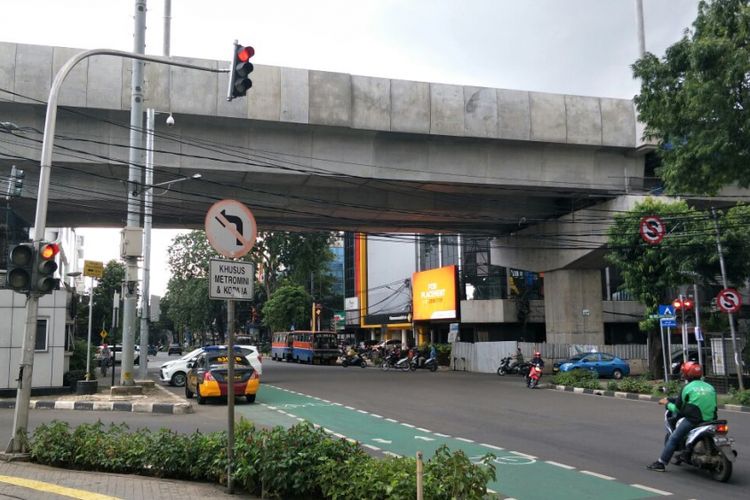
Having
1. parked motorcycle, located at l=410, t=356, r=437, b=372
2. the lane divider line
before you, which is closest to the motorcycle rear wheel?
the lane divider line

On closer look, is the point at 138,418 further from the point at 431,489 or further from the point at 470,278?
the point at 470,278

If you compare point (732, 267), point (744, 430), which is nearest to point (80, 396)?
point (744, 430)

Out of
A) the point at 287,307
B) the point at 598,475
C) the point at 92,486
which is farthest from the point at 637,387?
the point at 287,307

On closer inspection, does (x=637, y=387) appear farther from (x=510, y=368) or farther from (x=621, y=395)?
(x=510, y=368)

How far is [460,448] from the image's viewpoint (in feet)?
35.2

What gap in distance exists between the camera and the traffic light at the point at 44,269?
9.24 m

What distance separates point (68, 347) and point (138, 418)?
33.8ft

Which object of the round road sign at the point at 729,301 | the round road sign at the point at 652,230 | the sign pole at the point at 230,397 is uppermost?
the round road sign at the point at 652,230

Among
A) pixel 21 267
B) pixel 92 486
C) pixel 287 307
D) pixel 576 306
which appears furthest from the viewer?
pixel 287 307

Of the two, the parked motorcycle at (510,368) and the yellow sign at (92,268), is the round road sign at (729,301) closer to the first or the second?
the parked motorcycle at (510,368)

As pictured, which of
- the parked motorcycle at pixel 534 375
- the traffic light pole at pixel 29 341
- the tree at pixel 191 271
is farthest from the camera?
the tree at pixel 191 271

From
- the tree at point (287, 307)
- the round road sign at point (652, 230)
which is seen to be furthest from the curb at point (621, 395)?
the tree at point (287, 307)

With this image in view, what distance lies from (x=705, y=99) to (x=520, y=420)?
7.60m

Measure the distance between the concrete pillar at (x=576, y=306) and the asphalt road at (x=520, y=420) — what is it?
7.77m
